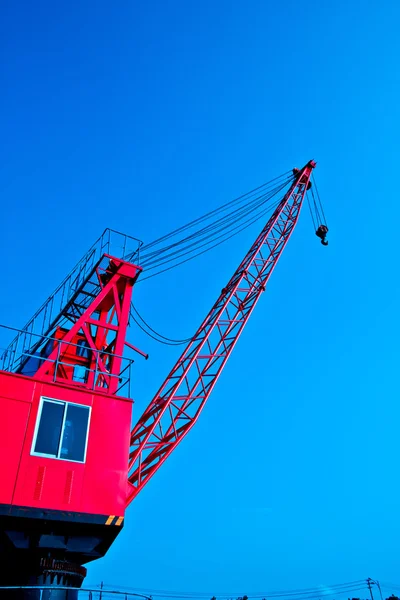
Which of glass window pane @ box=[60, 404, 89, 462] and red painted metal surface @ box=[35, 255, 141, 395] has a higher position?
red painted metal surface @ box=[35, 255, 141, 395]

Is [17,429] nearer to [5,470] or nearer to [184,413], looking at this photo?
[5,470]

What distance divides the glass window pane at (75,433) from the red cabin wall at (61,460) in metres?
0.19

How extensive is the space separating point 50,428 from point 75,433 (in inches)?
A: 32.7

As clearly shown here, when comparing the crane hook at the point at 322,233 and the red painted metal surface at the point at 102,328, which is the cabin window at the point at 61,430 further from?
the crane hook at the point at 322,233

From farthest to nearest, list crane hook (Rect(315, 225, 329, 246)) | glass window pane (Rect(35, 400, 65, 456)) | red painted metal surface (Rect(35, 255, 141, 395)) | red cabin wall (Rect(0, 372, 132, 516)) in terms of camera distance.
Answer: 1. crane hook (Rect(315, 225, 329, 246))
2. red painted metal surface (Rect(35, 255, 141, 395))
3. glass window pane (Rect(35, 400, 65, 456))
4. red cabin wall (Rect(0, 372, 132, 516))

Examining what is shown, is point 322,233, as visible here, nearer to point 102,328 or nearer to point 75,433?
point 102,328

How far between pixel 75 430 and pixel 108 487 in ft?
6.75

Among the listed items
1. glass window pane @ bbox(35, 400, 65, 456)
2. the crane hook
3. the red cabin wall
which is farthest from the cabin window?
the crane hook

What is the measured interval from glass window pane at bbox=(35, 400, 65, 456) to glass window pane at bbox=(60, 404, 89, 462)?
0.74ft

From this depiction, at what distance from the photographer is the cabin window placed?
637 inches

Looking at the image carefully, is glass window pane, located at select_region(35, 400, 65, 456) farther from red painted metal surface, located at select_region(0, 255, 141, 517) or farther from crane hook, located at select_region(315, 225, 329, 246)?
crane hook, located at select_region(315, 225, 329, 246)

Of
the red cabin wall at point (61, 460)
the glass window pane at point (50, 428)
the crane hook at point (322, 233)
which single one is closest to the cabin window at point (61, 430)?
the glass window pane at point (50, 428)

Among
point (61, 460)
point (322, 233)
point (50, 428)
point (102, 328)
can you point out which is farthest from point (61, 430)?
point (322, 233)

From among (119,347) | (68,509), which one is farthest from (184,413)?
(68,509)
